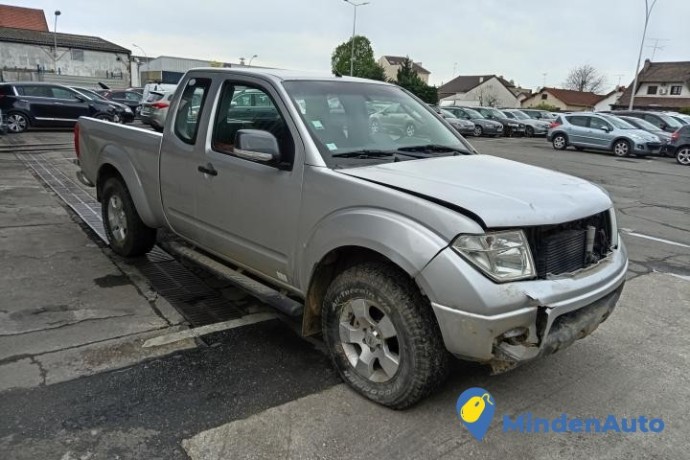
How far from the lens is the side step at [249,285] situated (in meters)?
3.50

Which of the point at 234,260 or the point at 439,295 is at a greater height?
the point at 439,295

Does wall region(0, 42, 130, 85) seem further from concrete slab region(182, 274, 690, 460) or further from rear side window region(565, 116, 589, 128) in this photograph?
concrete slab region(182, 274, 690, 460)

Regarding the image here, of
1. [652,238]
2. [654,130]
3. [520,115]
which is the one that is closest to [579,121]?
[654,130]

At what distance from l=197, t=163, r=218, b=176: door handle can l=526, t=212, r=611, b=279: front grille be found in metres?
2.28

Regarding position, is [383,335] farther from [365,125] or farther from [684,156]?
[684,156]

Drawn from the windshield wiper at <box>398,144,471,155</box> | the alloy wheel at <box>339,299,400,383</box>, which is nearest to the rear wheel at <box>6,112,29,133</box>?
the windshield wiper at <box>398,144,471,155</box>

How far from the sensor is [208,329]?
3.89 metres

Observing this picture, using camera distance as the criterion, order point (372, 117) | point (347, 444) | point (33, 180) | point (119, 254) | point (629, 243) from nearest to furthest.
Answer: point (347, 444) < point (372, 117) < point (119, 254) < point (629, 243) < point (33, 180)

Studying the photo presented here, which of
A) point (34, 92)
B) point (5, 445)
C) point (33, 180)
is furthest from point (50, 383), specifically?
point (34, 92)

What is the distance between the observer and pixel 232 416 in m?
2.85

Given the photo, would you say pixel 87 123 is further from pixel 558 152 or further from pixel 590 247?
pixel 558 152

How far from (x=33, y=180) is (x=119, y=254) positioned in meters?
5.23

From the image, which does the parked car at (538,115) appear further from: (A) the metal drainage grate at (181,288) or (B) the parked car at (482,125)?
(A) the metal drainage grate at (181,288)

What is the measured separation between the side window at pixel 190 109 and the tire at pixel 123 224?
1.15 metres
